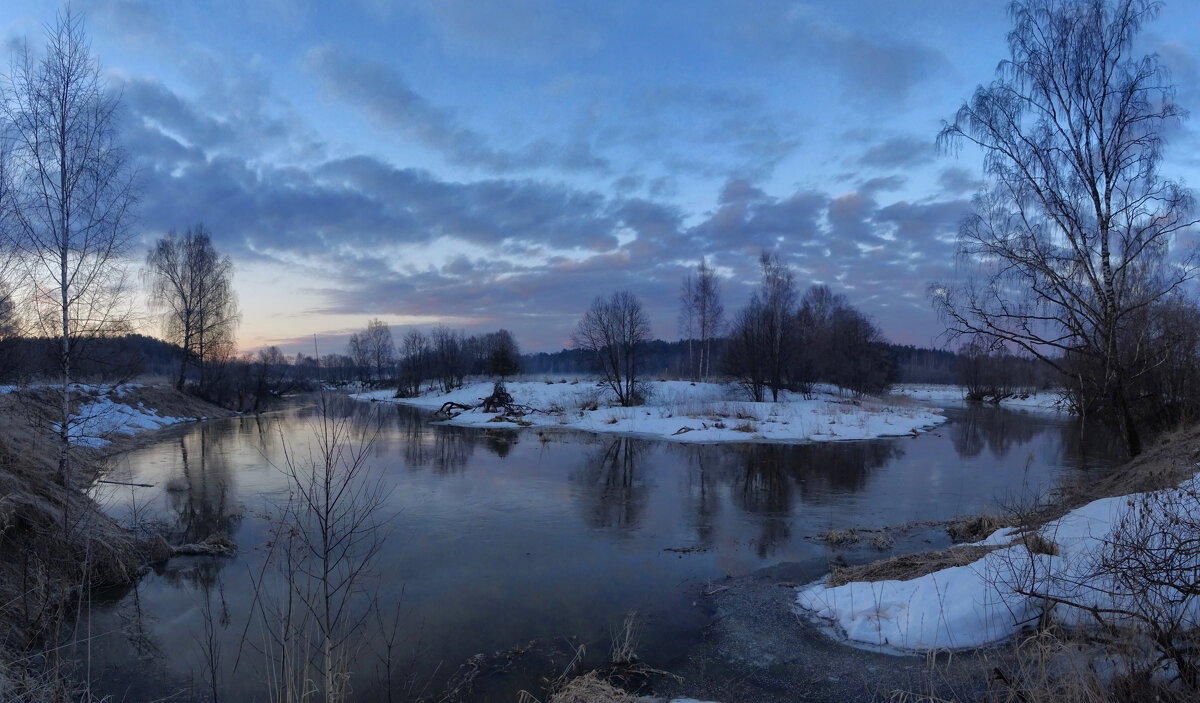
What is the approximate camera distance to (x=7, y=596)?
5.86m

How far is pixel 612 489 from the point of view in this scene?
44.3ft

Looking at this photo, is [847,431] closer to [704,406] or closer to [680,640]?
[704,406]

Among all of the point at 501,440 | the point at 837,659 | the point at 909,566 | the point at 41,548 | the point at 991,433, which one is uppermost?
the point at 41,548

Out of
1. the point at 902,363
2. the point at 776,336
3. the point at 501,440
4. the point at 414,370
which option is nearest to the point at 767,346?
the point at 776,336

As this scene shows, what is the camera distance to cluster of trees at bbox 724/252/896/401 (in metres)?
38.6

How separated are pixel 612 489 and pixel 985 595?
8.94 m

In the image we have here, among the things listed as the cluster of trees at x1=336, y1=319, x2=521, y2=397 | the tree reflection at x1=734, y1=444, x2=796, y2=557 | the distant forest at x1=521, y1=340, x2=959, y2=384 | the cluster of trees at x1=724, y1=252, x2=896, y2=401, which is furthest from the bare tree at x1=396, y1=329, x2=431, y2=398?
the tree reflection at x1=734, y1=444, x2=796, y2=557

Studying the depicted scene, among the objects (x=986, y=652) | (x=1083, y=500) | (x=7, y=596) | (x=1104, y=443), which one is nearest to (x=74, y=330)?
(x=7, y=596)

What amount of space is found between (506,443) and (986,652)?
18268 mm

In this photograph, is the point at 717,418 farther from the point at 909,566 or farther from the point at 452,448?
the point at 909,566

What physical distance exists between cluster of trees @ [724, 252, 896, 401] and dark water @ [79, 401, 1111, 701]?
1785cm

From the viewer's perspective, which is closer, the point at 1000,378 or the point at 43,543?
the point at 43,543

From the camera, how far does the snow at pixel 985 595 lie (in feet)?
15.5

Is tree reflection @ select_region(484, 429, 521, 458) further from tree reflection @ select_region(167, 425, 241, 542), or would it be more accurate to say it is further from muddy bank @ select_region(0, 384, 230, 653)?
muddy bank @ select_region(0, 384, 230, 653)
